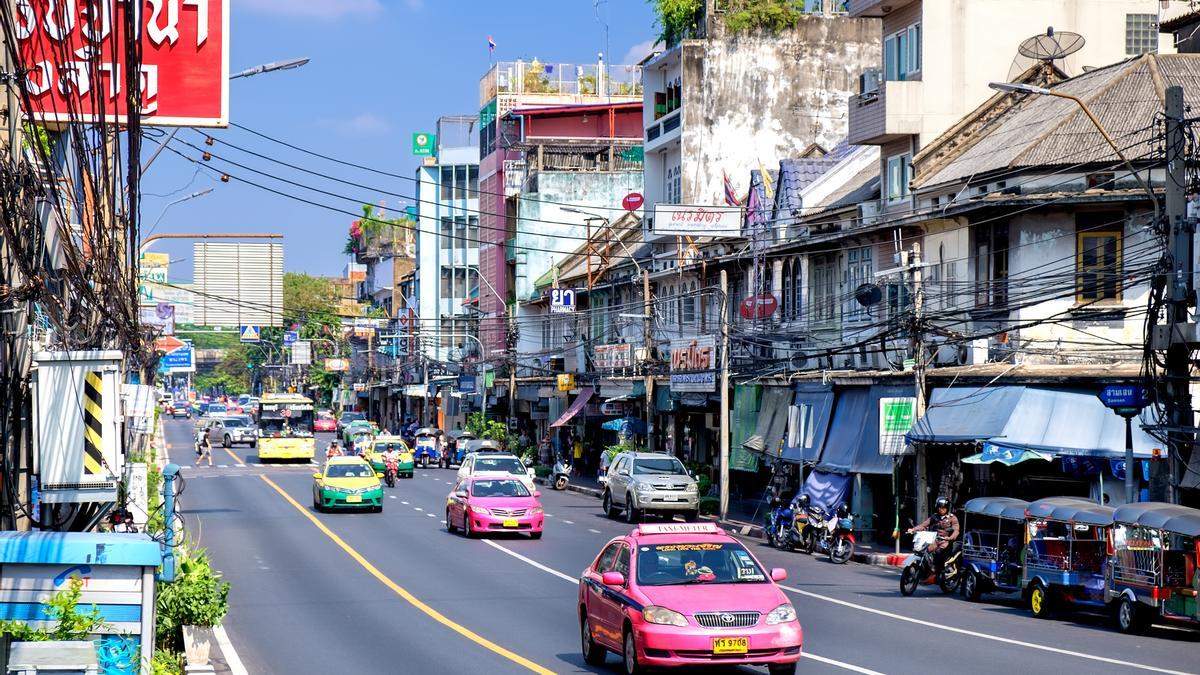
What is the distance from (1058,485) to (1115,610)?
1028 centimetres

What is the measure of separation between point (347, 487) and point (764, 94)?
27.7m

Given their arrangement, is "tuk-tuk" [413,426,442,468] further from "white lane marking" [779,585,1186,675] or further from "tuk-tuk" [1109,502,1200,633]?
"tuk-tuk" [1109,502,1200,633]

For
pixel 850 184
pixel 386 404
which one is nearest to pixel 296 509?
pixel 850 184

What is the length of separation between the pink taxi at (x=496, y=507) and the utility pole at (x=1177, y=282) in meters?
17.0

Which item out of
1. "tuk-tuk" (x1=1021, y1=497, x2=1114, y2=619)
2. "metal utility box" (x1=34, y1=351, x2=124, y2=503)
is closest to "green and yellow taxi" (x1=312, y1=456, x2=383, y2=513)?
"tuk-tuk" (x1=1021, y1=497, x2=1114, y2=619)

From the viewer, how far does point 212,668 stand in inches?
696

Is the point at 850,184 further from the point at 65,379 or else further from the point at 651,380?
the point at 65,379

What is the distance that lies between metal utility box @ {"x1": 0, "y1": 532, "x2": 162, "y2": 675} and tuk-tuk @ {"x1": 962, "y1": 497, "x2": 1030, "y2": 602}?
16198mm

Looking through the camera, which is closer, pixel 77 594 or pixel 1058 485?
pixel 77 594

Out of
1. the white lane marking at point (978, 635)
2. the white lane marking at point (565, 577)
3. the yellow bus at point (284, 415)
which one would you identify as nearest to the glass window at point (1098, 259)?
the white lane marking at point (978, 635)

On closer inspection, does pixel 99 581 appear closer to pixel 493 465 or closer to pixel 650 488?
pixel 650 488

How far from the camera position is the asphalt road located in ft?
62.0

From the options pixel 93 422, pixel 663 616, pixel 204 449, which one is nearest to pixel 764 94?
pixel 204 449

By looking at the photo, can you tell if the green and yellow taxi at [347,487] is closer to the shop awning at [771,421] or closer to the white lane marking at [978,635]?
the shop awning at [771,421]
